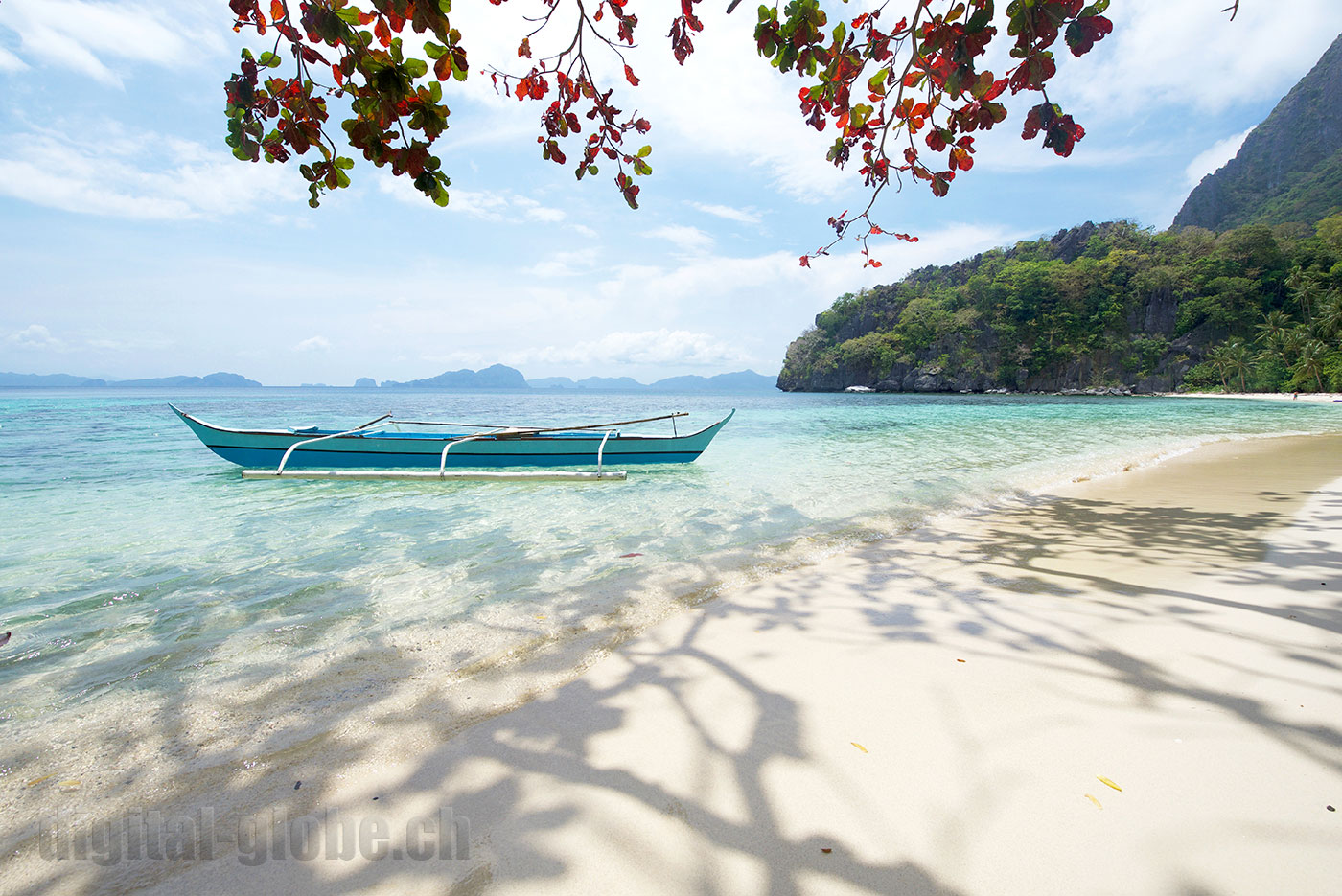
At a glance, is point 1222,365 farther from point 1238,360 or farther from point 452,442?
point 452,442

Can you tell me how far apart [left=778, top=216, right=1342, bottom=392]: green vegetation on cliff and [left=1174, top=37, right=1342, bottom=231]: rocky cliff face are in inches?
1048

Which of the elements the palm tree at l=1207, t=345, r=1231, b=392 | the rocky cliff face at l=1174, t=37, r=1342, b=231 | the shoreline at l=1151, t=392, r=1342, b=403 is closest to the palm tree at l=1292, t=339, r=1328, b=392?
the shoreline at l=1151, t=392, r=1342, b=403

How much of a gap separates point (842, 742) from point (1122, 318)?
84.4m

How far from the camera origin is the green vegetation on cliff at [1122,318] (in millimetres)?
51344

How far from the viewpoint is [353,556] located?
17.4 feet

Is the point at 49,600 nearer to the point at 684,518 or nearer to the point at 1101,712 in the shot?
the point at 684,518

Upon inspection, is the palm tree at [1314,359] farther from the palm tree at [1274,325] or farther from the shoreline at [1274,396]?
the palm tree at [1274,325]

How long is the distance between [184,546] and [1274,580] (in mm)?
9684

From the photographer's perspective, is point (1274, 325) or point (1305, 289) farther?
point (1274, 325)

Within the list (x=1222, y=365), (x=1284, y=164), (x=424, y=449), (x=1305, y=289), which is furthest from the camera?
(x=1284, y=164)

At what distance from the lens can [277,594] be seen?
4.27 metres

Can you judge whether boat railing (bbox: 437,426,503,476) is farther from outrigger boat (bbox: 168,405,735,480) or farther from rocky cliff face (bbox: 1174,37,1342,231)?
rocky cliff face (bbox: 1174,37,1342,231)

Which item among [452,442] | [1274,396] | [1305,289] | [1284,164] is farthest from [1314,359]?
[1284,164]

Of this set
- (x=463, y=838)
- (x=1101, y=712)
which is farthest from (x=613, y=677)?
(x=1101, y=712)
